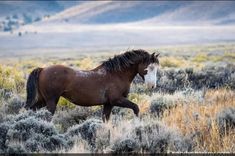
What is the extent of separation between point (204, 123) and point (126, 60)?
2.03m

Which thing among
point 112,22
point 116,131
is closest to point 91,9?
point 112,22

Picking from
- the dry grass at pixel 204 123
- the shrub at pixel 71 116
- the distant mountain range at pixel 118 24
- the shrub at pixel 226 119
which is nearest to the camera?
the dry grass at pixel 204 123

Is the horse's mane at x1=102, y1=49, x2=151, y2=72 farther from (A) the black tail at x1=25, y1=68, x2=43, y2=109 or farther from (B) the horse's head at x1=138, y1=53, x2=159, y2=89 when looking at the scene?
(A) the black tail at x1=25, y1=68, x2=43, y2=109

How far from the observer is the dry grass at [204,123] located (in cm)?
837

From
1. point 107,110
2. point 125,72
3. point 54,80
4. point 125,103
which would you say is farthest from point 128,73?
point 54,80

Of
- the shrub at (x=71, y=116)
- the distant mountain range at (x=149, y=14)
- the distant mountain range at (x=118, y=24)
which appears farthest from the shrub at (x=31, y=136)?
the distant mountain range at (x=149, y=14)

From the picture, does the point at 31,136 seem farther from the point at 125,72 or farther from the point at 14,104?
the point at 14,104

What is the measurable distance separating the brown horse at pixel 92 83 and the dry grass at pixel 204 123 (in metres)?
0.81

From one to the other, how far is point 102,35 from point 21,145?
86670 mm

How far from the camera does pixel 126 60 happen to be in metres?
10.4

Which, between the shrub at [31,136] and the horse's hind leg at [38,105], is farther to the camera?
the horse's hind leg at [38,105]

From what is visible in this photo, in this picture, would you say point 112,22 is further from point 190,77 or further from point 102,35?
point 190,77

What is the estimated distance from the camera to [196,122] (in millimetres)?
9516

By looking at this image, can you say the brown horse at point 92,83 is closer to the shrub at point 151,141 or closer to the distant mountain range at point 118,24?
the shrub at point 151,141
